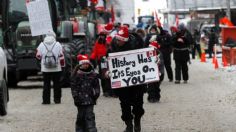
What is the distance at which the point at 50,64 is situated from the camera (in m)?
20.1

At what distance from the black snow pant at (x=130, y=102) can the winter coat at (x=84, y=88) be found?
0.68 m

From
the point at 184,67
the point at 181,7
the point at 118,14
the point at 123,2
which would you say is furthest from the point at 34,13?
the point at 123,2

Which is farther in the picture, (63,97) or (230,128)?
(63,97)

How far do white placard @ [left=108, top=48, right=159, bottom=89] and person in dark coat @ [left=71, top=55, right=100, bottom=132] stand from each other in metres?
0.69

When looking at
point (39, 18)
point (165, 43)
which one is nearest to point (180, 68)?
point (165, 43)

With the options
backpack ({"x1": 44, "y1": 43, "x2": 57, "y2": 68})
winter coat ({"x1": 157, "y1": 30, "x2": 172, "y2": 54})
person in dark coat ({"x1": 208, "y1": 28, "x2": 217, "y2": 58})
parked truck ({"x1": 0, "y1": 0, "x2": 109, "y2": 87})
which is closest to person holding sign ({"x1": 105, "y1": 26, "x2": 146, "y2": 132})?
backpack ({"x1": 44, "y1": 43, "x2": 57, "y2": 68})

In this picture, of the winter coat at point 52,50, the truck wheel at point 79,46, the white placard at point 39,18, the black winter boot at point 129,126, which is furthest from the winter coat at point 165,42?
the black winter boot at point 129,126

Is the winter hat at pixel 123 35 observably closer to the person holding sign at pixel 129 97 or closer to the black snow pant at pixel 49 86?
the person holding sign at pixel 129 97

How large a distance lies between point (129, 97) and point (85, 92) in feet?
2.99

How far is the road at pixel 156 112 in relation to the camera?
14.9m

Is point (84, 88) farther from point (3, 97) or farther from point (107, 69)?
point (3, 97)

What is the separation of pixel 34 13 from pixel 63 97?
7.48ft

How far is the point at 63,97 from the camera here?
21781 mm

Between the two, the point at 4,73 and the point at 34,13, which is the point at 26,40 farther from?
the point at 4,73
